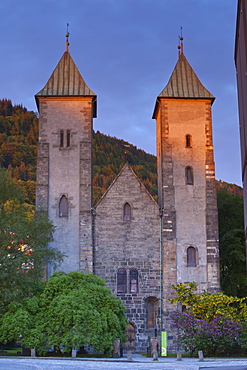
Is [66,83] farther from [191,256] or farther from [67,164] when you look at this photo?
[191,256]

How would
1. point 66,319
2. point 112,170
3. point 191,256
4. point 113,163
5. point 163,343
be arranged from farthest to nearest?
point 113,163 < point 112,170 < point 191,256 < point 163,343 < point 66,319

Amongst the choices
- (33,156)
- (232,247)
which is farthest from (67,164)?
(33,156)

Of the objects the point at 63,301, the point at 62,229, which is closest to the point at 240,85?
the point at 63,301

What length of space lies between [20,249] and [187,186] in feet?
39.4

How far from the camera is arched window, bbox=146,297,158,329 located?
39469mm

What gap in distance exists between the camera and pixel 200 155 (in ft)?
139

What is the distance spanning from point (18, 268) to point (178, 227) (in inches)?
447

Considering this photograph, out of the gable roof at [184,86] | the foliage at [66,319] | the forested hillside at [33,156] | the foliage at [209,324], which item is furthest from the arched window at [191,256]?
the forested hillside at [33,156]

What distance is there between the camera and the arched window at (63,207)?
40972mm

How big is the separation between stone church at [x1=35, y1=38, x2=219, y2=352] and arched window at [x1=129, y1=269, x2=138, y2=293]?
0.06 m

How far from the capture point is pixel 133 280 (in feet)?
132

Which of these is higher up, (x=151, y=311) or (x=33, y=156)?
(x=33, y=156)

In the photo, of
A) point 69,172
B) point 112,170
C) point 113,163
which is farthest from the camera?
point 113,163

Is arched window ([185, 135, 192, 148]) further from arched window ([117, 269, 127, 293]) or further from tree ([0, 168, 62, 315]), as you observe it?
tree ([0, 168, 62, 315])
